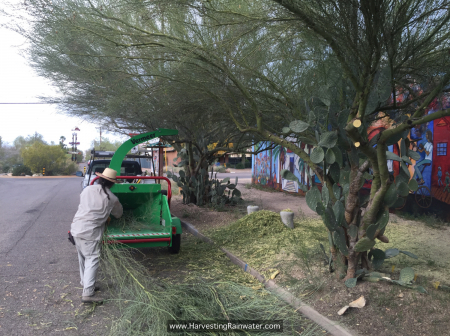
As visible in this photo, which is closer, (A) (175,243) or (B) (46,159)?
(A) (175,243)

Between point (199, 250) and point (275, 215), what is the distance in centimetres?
222

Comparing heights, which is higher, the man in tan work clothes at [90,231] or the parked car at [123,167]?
the parked car at [123,167]

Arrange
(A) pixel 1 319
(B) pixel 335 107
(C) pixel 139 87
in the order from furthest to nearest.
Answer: (C) pixel 139 87
(B) pixel 335 107
(A) pixel 1 319

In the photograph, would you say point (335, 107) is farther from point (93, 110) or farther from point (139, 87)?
point (93, 110)

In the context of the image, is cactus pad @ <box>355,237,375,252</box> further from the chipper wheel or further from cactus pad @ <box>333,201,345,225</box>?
the chipper wheel

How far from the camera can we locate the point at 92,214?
4289 mm

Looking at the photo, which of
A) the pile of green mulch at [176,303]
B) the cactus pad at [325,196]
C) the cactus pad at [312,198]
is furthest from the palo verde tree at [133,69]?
the pile of green mulch at [176,303]

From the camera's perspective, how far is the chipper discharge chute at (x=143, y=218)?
17.1 ft

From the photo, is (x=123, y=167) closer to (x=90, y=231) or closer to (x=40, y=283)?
(x=40, y=283)

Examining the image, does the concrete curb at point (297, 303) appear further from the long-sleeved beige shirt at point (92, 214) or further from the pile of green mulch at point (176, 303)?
the long-sleeved beige shirt at point (92, 214)

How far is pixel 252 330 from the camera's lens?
328cm

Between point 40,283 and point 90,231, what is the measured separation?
1343mm

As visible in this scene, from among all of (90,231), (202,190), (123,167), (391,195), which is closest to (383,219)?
(391,195)

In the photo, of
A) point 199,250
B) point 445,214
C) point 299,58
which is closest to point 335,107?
point 299,58
